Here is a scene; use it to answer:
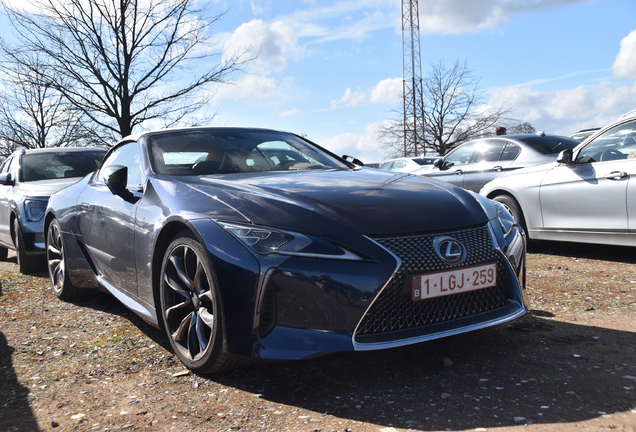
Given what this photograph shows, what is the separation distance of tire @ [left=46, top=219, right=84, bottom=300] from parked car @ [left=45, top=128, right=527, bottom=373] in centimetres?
130

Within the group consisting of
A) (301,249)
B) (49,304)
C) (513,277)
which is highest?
(301,249)

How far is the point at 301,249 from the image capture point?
2469 millimetres

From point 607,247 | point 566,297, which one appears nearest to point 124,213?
point 566,297

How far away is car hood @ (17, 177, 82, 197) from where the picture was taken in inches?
262

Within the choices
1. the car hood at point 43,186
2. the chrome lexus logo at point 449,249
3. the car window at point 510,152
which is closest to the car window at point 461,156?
the car window at point 510,152

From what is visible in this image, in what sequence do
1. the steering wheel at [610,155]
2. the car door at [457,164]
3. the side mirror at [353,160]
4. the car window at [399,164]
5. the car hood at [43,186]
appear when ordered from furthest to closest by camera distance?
the car window at [399,164], the car door at [457,164], the car hood at [43,186], the steering wheel at [610,155], the side mirror at [353,160]

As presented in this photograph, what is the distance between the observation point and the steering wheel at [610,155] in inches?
213

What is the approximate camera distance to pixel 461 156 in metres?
9.03

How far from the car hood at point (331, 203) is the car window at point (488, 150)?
544 cm

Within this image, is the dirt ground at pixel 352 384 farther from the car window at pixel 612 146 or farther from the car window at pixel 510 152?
the car window at pixel 510 152

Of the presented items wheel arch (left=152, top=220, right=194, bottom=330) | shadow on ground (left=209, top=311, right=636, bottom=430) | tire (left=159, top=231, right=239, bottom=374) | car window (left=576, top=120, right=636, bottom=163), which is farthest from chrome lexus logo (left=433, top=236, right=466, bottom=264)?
car window (left=576, top=120, right=636, bottom=163)

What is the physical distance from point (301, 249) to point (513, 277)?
1.18 meters

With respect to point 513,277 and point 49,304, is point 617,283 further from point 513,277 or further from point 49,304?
point 49,304

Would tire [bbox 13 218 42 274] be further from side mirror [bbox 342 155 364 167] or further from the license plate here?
the license plate
